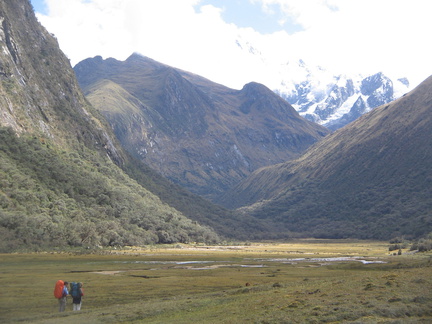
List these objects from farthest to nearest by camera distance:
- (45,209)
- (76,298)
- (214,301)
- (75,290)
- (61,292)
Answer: (45,209) < (214,301) < (75,290) < (76,298) < (61,292)

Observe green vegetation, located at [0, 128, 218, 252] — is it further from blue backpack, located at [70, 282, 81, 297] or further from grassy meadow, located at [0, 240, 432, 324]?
blue backpack, located at [70, 282, 81, 297]

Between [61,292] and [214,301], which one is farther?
[214,301]

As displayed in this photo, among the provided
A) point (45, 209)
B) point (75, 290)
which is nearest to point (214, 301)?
point (75, 290)

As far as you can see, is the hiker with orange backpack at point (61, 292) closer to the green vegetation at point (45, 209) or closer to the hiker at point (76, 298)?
the hiker at point (76, 298)

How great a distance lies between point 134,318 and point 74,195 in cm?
15334

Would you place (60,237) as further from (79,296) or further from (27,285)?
(79,296)

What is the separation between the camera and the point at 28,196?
163 m

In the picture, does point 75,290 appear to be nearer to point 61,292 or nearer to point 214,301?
point 61,292

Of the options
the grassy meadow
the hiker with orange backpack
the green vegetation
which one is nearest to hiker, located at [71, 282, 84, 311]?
the grassy meadow

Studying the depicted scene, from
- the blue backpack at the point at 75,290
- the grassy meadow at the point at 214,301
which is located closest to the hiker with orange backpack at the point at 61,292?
the blue backpack at the point at 75,290

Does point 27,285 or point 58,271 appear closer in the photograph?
point 27,285

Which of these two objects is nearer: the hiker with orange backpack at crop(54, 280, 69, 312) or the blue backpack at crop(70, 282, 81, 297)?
the hiker with orange backpack at crop(54, 280, 69, 312)

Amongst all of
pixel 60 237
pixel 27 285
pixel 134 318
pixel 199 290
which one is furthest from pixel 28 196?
pixel 134 318

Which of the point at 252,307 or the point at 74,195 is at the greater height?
the point at 74,195
